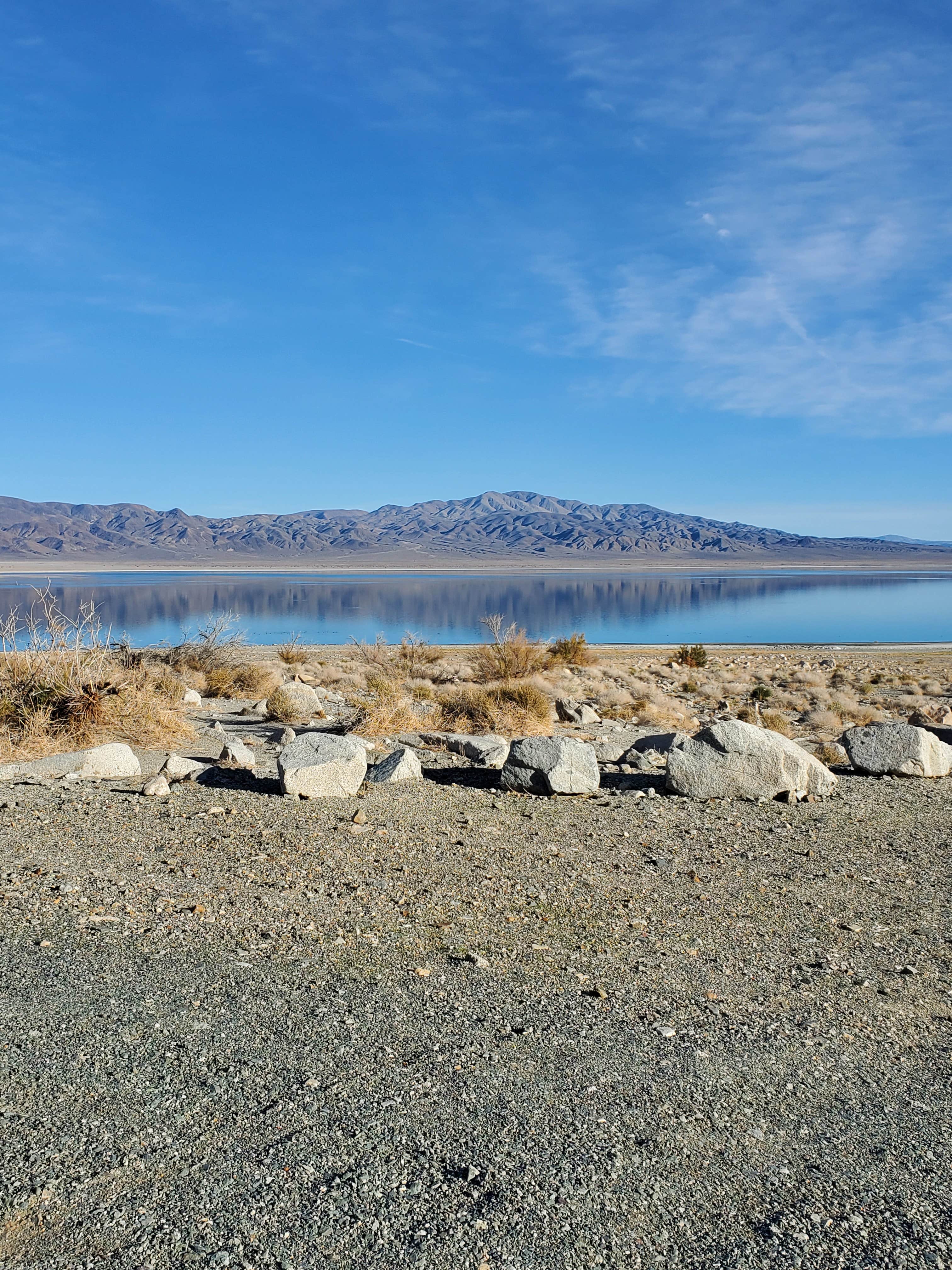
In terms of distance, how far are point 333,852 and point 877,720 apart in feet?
43.0

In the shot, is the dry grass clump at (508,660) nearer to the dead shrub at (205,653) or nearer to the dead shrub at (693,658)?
the dead shrub at (205,653)

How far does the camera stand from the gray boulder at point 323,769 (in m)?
8.30

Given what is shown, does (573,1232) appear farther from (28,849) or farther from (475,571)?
(475,571)

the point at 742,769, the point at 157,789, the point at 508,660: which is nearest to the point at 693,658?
the point at 508,660

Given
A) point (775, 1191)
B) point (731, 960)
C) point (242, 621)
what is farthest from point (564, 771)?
point (242, 621)

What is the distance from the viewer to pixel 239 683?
17125 mm

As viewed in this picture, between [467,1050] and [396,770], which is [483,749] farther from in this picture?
[467,1050]

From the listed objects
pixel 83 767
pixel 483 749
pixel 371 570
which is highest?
pixel 483 749

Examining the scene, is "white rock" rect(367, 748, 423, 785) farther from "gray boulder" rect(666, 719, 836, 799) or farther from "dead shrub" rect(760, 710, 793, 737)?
"dead shrub" rect(760, 710, 793, 737)

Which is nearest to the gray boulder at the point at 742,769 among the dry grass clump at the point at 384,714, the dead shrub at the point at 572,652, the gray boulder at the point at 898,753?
the gray boulder at the point at 898,753

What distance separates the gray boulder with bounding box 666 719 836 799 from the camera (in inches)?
341

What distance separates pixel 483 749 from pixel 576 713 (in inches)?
182

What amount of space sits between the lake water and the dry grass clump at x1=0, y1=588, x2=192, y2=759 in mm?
17382

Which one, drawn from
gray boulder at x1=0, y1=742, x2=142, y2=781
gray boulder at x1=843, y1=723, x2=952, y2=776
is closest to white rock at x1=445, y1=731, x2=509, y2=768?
gray boulder at x1=0, y1=742, x2=142, y2=781
